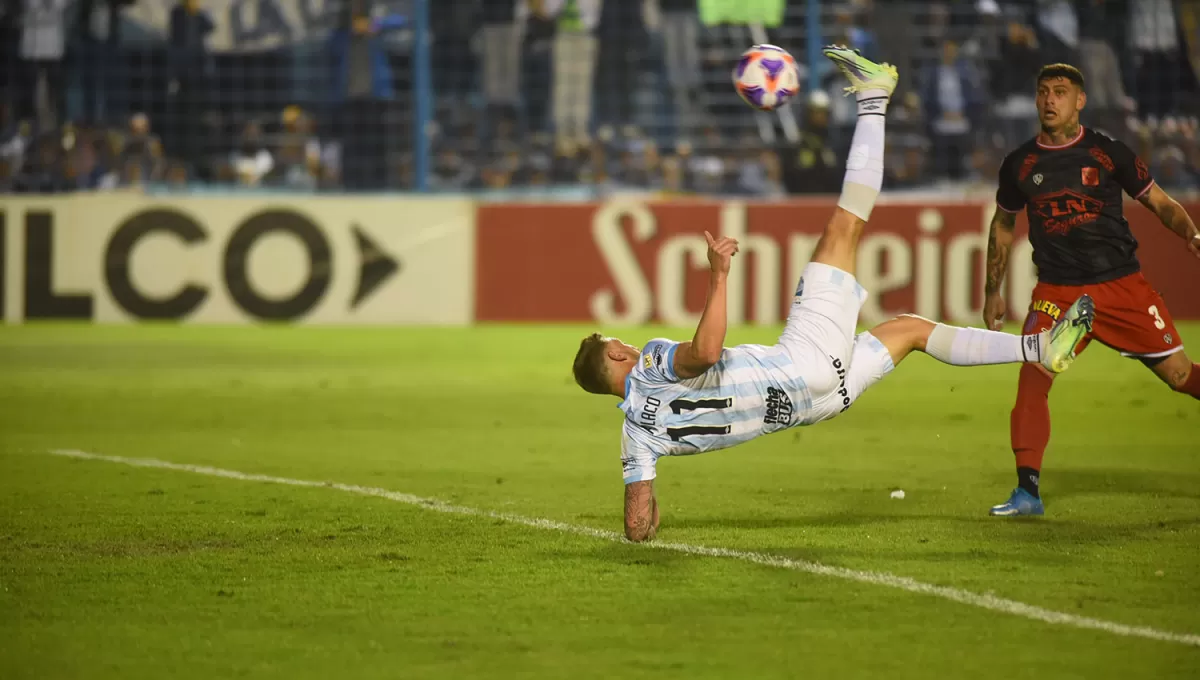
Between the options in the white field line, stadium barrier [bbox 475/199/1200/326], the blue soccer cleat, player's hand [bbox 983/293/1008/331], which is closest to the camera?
the white field line

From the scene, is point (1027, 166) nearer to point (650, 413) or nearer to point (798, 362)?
point (798, 362)

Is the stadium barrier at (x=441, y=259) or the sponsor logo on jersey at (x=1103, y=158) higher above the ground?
the sponsor logo on jersey at (x=1103, y=158)

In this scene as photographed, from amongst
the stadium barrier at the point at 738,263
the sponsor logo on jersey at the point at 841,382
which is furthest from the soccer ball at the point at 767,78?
the stadium barrier at the point at 738,263

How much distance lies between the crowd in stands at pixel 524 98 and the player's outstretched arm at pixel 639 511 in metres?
12.1

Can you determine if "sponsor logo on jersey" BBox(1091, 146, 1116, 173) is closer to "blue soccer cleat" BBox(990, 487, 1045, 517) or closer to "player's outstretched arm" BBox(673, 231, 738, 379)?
"blue soccer cleat" BBox(990, 487, 1045, 517)

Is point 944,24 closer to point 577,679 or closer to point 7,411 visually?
point 7,411

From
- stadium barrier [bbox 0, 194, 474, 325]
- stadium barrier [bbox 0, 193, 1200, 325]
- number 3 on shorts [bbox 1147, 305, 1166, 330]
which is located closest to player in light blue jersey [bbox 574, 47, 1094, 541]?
number 3 on shorts [bbox 1147, 305, 1166, 330]

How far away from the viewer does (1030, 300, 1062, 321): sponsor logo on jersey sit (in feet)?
23.9

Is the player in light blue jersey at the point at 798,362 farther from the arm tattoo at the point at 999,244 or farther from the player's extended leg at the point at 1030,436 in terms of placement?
the arm tattoo at the point at 999,244

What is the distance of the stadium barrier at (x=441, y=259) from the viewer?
1808cm

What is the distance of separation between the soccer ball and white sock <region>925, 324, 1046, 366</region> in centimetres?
230

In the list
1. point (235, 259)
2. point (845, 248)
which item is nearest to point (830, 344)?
point (845, 248)

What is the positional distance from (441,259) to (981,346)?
12.4 m

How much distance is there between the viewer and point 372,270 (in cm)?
1867
